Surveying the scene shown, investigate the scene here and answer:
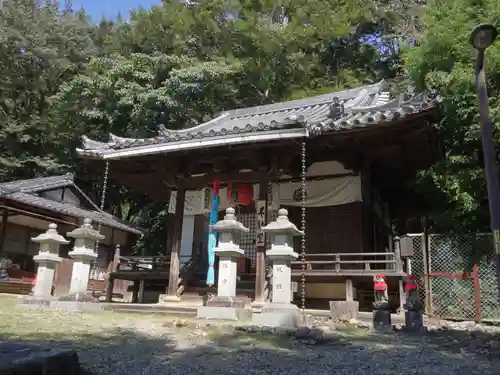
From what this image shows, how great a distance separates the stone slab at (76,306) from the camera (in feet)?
32.2

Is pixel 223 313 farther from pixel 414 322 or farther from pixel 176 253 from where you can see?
pixel 176 253

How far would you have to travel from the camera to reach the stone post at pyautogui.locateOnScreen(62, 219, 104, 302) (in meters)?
10.2

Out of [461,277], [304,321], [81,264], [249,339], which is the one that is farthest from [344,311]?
[81,264]

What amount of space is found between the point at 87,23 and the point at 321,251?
2479cm

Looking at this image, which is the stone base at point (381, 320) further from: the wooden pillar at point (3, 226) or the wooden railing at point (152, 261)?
the wooden pillar at point (3, 226)

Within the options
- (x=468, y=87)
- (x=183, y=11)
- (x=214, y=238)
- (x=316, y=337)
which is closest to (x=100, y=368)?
(x=316, y=337)

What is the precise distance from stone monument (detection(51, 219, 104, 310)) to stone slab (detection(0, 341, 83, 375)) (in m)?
6.77

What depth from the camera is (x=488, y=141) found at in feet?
16.6

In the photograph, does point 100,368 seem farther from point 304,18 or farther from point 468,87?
point 304,18

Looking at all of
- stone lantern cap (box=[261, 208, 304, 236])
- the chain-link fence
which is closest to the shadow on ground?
stone lantern cap (box=[261, 208, 304, 236])

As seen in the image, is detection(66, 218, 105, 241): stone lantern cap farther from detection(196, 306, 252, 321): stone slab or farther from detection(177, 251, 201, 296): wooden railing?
detection(196, 306, 252, 321): stone slab

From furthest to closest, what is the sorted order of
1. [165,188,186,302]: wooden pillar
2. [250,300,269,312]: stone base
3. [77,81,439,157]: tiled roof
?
1. [165,188,186,302]: wooden pillar
2. [250,300,269,312]: stone base
3. [77,81,439,157]: tiled roof

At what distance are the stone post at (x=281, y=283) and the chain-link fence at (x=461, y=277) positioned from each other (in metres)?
3.64

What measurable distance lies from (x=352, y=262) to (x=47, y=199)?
14658 mm
